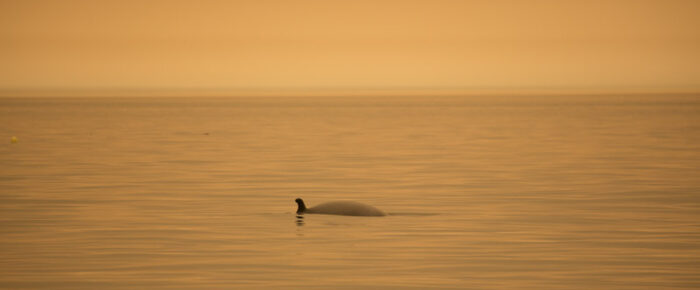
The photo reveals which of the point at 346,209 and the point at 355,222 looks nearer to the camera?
the point at 355,222

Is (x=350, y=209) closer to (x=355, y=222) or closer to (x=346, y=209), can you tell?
(x=346, y=209)

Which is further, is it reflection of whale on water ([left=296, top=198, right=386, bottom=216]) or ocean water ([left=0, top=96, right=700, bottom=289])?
reflection of whale on water ([left=296, top=198, right=386, bottom=216])

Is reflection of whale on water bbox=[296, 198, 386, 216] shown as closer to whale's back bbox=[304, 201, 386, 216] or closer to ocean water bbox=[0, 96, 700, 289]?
whale's back bbox=[304, 201, 386, 216]

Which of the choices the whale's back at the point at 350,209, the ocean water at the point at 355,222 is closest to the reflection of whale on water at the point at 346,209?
the whale's back at the point at 350,209

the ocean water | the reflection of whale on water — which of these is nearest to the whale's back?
the reflection of whale on water

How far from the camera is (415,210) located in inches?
968

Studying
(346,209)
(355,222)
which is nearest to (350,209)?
(346,209)

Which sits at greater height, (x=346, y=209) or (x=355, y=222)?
(x=346, y=209)

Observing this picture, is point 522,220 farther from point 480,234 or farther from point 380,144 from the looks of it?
point 380,144

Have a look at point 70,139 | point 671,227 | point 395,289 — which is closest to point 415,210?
point 671,227

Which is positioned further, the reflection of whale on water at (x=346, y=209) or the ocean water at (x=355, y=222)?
the reflection of whale on water at (x=346, y=209)

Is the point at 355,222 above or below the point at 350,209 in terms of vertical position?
below

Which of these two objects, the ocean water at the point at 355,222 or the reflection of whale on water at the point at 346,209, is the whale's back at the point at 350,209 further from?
the ocean water at the point at 355,222

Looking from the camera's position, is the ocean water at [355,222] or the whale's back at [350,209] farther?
the whale's back at [350,209]
